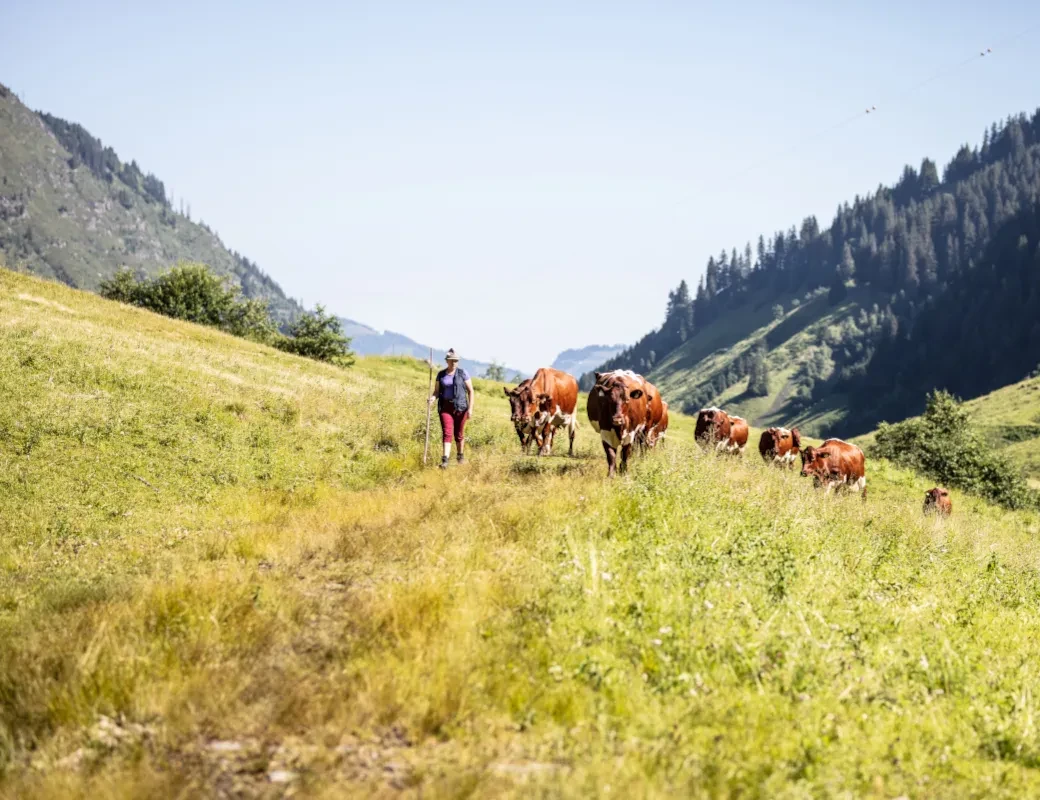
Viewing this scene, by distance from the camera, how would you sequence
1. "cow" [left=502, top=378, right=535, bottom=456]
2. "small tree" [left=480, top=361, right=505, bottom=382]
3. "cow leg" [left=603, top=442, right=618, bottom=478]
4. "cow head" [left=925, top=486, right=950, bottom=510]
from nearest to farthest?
"cow leg" [left=603, top=442, right=618, bottom=478]
"cow" [left=502, top=378, right=535, bottom=456]
"cow head" [left=925, top=486, right=950, bottom=510]
"small tree" [left=480, top=361, right=505, bottom=382]

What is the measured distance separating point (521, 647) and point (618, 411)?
925cm

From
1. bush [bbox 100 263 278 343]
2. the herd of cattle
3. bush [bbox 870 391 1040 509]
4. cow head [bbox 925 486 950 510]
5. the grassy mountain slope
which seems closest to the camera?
the herd of cattle

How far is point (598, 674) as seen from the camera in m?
5.65

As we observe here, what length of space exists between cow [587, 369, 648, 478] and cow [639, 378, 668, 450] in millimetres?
490

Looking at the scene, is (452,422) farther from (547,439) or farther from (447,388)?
(547,439)

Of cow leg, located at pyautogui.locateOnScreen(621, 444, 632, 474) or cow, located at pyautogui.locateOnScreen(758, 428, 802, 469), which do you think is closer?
cow leg, located at pyautogui.locateOnScreen(621, 444, 632, 474)

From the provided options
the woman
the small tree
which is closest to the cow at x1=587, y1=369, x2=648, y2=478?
the woman

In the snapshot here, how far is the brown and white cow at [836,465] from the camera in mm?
24172

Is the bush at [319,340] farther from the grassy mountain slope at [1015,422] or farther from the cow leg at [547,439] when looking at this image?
the grassy mountain slope at [1015,422]

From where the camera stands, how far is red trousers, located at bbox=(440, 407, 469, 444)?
17.0 m

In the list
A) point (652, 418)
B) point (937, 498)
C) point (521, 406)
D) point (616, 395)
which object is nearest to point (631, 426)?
point (616, 395)

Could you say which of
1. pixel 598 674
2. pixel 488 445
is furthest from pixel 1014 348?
pixel 598 674

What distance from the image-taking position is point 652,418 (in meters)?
17.2

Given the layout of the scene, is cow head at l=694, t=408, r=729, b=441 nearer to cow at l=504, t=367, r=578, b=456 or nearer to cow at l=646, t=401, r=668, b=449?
cow at l=504, t=367, r=578, b=456
